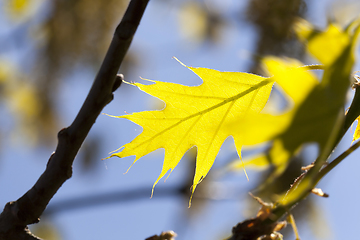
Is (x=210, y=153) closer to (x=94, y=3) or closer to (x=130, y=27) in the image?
(x=130, y=27)

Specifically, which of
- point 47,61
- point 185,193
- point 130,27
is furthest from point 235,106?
point 47,61

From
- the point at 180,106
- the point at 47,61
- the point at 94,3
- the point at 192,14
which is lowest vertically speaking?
the point at 180,106

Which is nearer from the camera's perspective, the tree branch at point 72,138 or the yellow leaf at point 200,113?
Answer: the tree branch at point 72,138

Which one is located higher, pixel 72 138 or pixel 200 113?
pixel 200 113

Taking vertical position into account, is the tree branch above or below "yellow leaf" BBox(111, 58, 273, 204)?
below

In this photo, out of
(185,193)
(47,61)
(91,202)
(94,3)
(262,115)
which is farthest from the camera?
(47,61)
